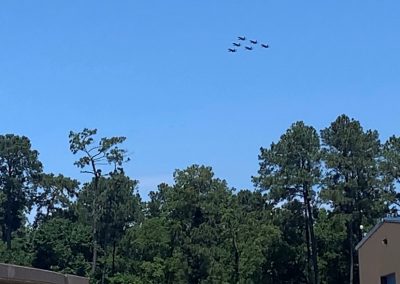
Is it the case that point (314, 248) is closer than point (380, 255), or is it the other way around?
point (380, 255)

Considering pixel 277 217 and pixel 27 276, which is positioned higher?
pixel 277 217

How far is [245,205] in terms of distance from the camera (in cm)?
6812

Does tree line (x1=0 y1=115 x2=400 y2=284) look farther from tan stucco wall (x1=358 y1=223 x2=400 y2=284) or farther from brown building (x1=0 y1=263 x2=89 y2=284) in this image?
brown building (x1=0 y1=263 x2=89 y2=284)

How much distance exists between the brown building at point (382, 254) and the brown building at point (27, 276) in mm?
17488

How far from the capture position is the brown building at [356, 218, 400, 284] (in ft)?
108

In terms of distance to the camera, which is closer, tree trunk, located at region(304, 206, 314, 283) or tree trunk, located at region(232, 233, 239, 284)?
tree trunk, located at region(232, 233, 239, 284)

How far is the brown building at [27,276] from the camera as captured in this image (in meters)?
15.8

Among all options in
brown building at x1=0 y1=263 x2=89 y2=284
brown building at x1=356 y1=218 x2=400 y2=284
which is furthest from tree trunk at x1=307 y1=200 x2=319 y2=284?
brown building at x1=0 y1=263 x2=89 y2=284

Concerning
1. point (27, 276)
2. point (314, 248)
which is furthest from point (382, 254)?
point (314, 248)

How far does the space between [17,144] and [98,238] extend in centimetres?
1512

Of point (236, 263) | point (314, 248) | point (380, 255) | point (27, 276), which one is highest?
point (314, 248)

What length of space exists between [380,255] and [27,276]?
2100cm

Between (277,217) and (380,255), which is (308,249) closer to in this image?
(277,217)

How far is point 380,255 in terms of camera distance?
34.4 metres
